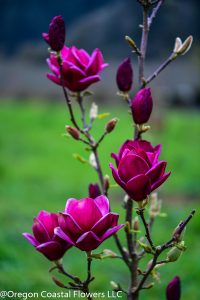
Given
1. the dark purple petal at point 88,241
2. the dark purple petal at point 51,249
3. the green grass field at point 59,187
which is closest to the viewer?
the dark purple petal at point 88,241

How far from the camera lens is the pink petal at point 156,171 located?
1.19 metres

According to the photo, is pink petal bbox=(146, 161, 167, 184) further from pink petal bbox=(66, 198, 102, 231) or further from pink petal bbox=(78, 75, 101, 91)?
pink petal bbox=(78, 75, 101, 91)

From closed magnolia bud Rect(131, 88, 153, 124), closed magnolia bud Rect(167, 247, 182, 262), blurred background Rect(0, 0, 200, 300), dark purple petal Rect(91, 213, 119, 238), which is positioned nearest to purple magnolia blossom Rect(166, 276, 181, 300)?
closed magnolia bud Rect(167, 247, 182, 262)

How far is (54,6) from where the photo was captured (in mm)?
13359

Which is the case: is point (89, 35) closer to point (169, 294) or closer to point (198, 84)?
point (198, 84)

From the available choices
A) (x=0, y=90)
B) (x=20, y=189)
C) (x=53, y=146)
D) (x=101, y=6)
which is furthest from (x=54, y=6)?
(x=20, y=189)

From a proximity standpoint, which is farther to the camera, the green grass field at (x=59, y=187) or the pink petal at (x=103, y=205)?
the green grass field at (x=59, y=187)

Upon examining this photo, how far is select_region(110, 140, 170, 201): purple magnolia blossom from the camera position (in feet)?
3.87

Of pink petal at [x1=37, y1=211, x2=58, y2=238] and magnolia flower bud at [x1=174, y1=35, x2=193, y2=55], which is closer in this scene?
pink petal at [x1=37, y1=211, x2=58, y2=238]

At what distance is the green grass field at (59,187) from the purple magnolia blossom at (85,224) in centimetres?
50

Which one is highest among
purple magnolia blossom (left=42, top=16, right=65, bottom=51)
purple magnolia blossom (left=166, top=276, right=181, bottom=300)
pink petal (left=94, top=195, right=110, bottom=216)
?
purple magnolia blossom (left=42, top=16, right=65, bottom=51)

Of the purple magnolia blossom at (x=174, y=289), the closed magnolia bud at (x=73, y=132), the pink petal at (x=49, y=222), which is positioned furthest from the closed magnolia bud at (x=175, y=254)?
the closed magnolia bud at (x=73, y=132)

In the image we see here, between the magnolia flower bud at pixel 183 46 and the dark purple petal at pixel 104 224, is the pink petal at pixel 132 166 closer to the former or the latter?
the dark purple petal at pixel 104 224

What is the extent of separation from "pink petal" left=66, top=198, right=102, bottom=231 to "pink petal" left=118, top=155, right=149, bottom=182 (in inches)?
4.4
